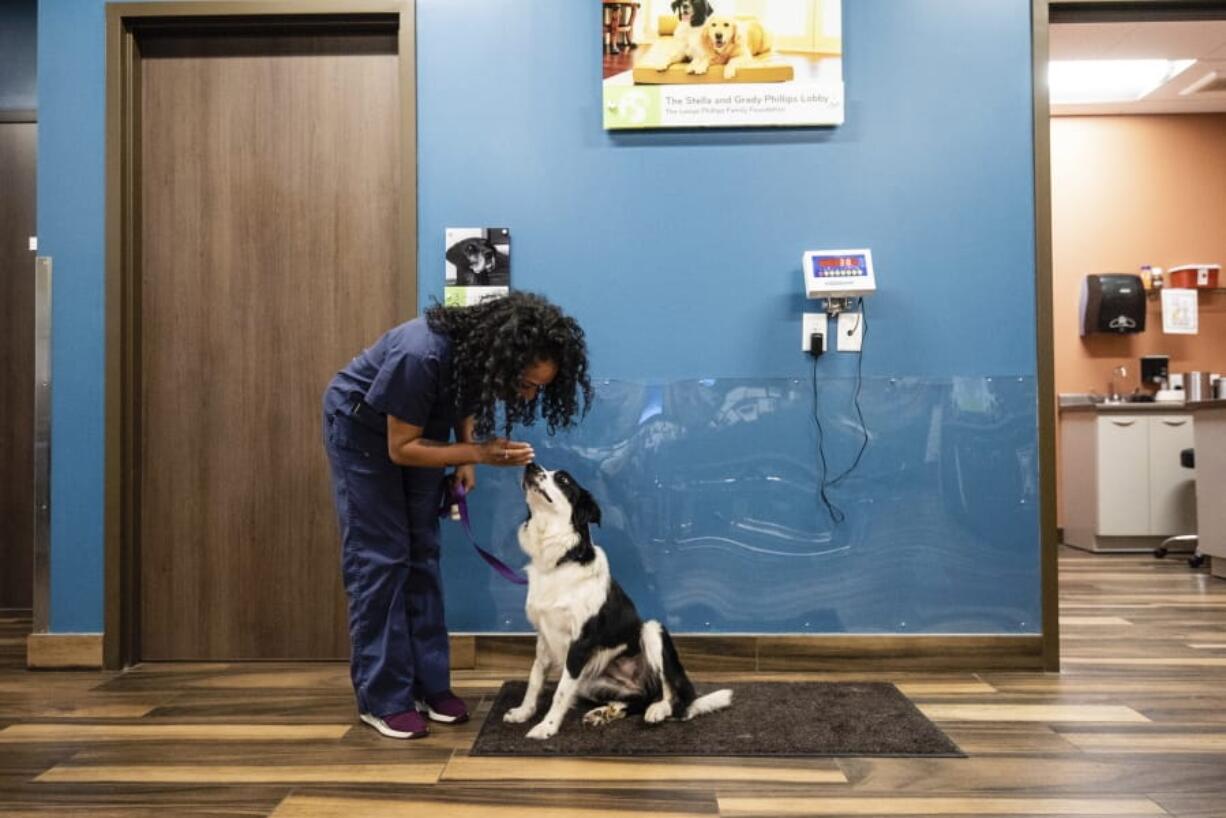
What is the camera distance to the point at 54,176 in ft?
9.72

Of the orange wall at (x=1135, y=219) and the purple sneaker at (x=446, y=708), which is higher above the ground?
the orange wall at (x=1135, y=219)

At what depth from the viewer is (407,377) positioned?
7.03ft

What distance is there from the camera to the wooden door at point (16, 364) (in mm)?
3848

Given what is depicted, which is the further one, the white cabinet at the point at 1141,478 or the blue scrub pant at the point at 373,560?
the white cabinet at the point at 1141,478

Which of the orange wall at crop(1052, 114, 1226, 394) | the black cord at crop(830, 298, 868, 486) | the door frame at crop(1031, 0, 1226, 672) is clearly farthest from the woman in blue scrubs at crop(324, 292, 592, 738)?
the orange wall at crop(1052, 114, 1226, 394)

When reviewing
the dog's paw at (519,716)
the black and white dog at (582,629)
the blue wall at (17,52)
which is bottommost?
the dog's paw at (519,716)

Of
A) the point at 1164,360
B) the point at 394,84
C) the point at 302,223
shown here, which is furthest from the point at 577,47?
the point at 1164,360

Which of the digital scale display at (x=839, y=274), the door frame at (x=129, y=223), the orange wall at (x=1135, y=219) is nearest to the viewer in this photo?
the digital scale display at (x=839, y=274)

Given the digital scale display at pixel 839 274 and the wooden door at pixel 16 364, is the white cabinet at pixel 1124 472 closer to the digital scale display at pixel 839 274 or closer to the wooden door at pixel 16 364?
the digital scale display at pixel 839 274

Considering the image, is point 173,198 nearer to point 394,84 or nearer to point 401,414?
point 394,84

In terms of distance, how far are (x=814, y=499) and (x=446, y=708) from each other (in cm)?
133

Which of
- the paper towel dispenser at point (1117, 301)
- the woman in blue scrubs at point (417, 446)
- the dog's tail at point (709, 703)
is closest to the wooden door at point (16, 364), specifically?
the woman in blue scrubs at point (417, 446)

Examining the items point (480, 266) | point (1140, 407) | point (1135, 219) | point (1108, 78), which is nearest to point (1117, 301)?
point (1135, 219)

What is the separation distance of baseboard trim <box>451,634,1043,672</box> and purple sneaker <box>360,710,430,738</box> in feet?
1.99
